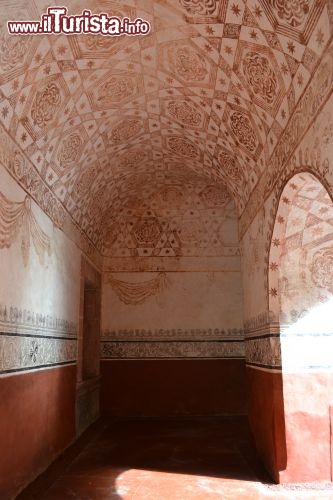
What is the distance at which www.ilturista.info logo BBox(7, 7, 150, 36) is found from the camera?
11.8ft

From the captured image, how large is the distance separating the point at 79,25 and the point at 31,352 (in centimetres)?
308

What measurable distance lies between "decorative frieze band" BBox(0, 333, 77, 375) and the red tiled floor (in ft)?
3.67

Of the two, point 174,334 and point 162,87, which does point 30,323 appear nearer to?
point 162,87

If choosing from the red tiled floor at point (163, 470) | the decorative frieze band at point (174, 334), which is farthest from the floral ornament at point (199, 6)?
the decorative frieze band at point (174, 334)

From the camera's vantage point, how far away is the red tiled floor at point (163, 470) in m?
4.11

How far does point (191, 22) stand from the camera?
390cm

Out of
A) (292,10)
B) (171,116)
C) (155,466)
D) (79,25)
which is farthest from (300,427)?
(79,25)

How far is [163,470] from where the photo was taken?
482 cm

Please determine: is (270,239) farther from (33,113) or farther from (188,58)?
(33,113)

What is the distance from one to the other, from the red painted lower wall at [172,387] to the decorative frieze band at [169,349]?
106mm

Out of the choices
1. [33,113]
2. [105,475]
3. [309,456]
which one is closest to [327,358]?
[309,456]

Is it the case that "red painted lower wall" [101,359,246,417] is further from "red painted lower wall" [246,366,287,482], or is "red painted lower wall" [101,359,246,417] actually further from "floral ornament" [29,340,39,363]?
"floral ornament" [29,340,39,363]

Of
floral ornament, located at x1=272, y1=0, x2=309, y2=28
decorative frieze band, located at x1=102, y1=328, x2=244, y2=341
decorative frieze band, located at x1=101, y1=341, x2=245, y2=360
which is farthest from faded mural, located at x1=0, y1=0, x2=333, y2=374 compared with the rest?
decorative frieze band, located at x1=101, y1=341, x2=245, y2=360

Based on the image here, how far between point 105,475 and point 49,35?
167 inches
